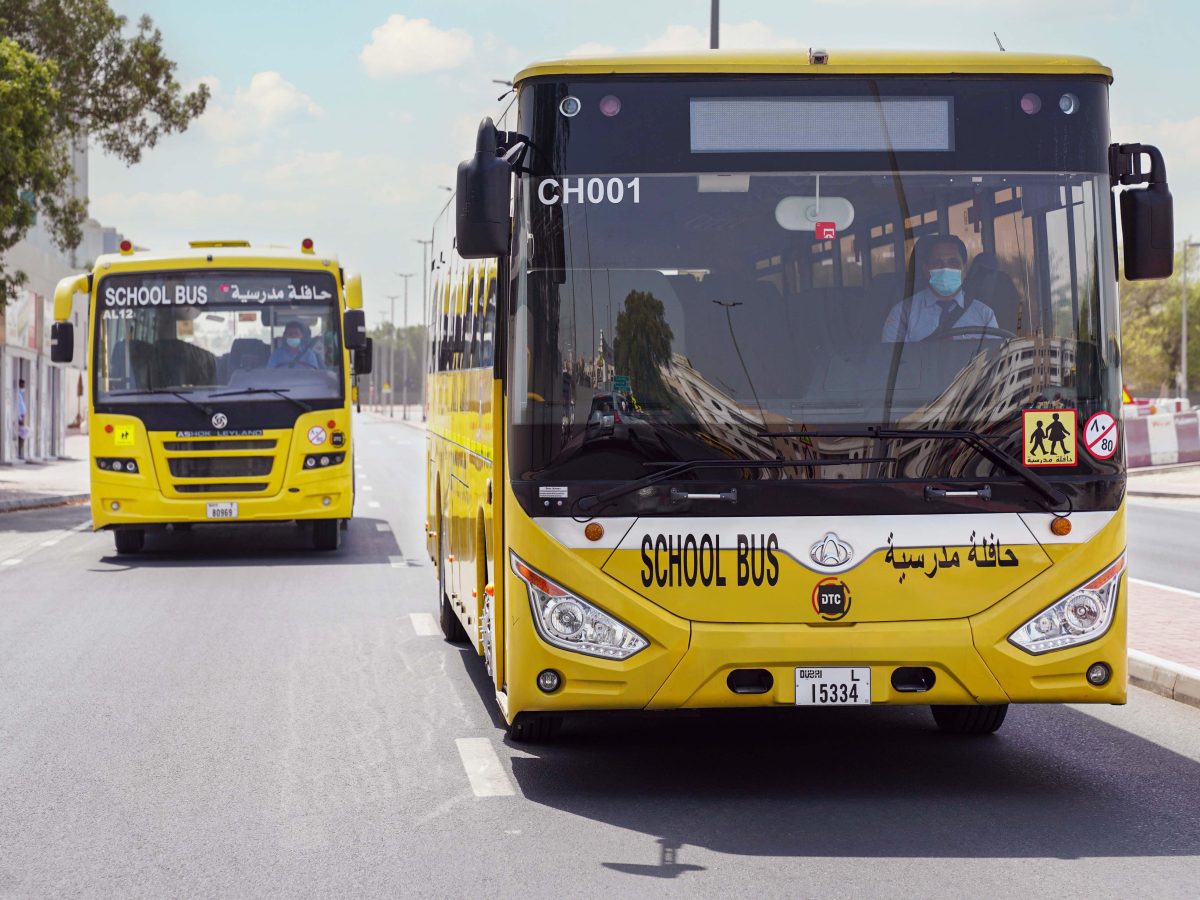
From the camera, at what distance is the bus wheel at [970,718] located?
8.08 meters

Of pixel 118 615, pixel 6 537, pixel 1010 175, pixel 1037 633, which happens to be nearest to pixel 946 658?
pixel 1037 633

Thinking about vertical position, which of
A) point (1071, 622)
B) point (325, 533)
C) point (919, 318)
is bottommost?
point (325, 533)

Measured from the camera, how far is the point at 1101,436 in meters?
6.80

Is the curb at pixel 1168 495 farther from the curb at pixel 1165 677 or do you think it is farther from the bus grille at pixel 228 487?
the curb at pixel 1165 677

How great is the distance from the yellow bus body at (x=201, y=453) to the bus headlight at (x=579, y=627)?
35.8ft

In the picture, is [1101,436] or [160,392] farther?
[160,392]

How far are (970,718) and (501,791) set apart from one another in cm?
244

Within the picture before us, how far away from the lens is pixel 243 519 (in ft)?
57.0

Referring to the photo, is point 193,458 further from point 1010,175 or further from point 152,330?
point 1010,175

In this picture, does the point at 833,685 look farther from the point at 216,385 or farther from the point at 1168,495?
the point at 1168,495

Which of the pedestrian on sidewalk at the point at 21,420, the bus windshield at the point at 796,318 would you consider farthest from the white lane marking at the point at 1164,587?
the pedestrian on sidewalk at the point at 21,420

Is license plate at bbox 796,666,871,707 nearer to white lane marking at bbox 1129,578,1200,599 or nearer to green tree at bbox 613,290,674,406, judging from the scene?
green tree at bbox 613,290,674,406

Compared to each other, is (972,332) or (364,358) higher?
(364,358)

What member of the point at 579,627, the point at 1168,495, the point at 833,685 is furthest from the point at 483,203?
the point at 1168,495
